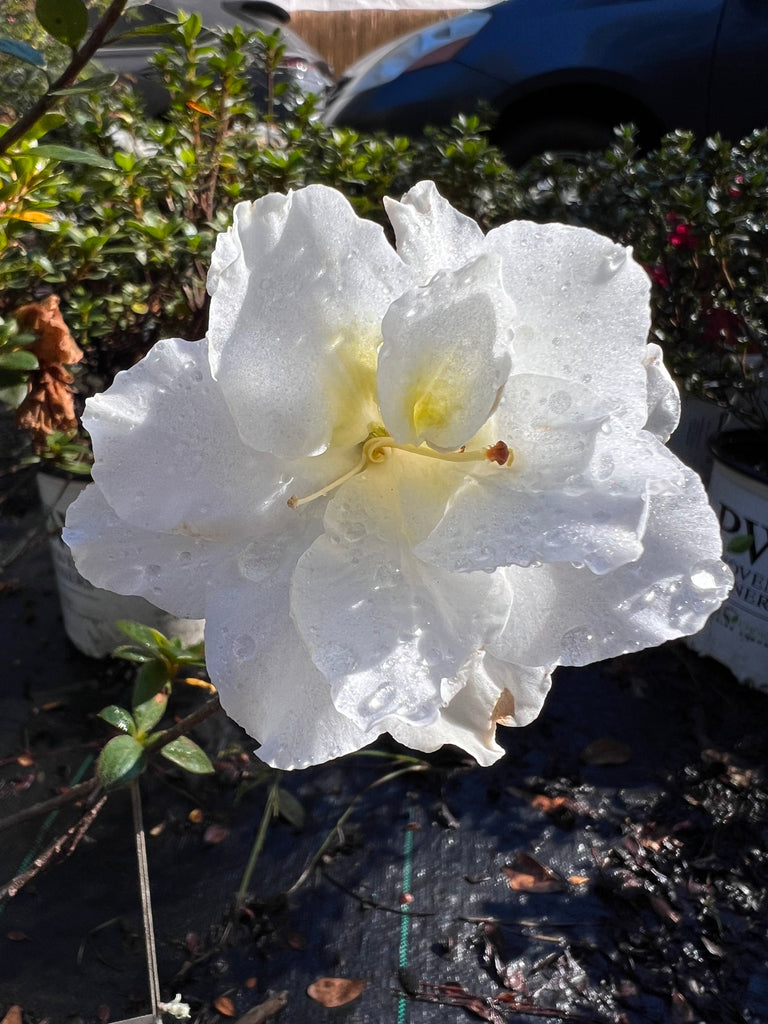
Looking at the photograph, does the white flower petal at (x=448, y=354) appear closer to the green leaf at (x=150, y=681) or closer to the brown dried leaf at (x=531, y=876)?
the green leaf at (x=150, y=681)

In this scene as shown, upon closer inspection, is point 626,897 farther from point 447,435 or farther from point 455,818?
point 447,435

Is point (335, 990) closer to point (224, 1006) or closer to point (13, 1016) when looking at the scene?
point (224, 1006)

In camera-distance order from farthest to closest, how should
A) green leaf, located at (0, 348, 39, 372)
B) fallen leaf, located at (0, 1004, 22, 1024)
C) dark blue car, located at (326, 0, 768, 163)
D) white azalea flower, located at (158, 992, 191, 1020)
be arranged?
1. dark blue car, located at (326, 0, 768, 163)
2. fallen leaf, located at (0, 1004, 22, 1024)
3. white azalea flower, located at (158, 992, 191, 1020)
4. green leaf, located at (0, 348, 39, 372)

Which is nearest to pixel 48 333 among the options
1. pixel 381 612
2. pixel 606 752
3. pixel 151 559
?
pixel 151 559

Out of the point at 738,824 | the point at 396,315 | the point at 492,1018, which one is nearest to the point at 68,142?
the point at 396,315

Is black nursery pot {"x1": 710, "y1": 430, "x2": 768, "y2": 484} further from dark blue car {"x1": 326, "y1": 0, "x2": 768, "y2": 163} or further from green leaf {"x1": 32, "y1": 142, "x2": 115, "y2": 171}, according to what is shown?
dark blue car {"x1": 326, "y1": 0, "x2": 768, "y2": 163}

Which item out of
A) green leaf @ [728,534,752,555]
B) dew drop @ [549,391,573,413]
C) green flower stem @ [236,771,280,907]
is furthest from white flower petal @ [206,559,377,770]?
green leaf @ [728,534,752,555]

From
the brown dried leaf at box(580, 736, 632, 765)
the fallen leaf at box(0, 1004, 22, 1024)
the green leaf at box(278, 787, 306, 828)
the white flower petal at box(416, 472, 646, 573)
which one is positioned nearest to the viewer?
the white flower petal at box(416, 472, 646, 573)
